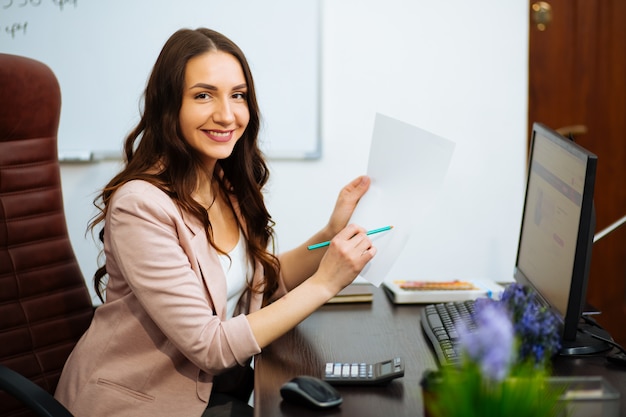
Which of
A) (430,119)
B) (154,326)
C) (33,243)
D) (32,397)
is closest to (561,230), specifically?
(154,326)

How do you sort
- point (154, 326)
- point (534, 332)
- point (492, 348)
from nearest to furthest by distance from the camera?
point (492, 348) → point (534, 332) → point (154, 326)

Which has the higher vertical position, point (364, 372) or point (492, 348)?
point (492, 348)

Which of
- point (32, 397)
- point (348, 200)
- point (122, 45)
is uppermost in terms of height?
point (122, 45)

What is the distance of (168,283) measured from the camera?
1.33 m

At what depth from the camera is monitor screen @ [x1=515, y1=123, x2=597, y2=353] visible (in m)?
1.20

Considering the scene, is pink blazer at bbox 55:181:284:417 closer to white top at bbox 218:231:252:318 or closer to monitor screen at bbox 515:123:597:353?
white top at bbox 218:231:252:318

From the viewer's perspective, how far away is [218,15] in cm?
253

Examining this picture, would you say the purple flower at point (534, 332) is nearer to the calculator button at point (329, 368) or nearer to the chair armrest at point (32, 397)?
the calculator button at point (329, 368)

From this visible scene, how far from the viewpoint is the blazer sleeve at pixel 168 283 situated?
1.32 metres

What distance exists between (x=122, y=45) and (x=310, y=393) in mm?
1763

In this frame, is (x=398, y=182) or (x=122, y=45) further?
(x=122, y=45)

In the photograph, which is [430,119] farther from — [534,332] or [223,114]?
[534,332]

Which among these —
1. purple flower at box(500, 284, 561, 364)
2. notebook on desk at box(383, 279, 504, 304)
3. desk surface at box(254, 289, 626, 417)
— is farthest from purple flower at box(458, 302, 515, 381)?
notebook on desk at box(383, 279, 504, 304)

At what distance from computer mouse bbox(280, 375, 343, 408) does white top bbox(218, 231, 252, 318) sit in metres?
0.47
